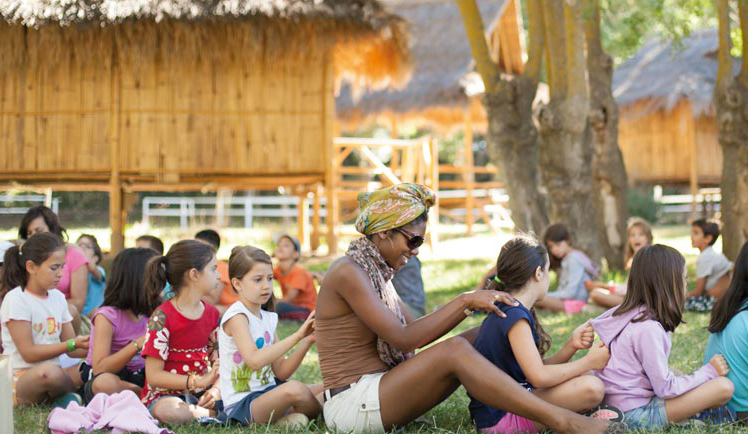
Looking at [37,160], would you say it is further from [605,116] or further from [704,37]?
[704,37]

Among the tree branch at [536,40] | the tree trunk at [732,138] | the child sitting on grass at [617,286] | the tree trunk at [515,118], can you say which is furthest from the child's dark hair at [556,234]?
the tree branch at [536,40]

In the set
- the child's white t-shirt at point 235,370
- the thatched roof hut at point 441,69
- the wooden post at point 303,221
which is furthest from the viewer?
the thatched roof hut at point 441,69

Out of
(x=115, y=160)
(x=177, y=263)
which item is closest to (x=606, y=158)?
(x=115, y=160)

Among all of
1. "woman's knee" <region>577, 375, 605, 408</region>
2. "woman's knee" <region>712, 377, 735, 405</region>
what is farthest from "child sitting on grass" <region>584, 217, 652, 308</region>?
"woman's knee" <region>577, 375, 605, 408</region>

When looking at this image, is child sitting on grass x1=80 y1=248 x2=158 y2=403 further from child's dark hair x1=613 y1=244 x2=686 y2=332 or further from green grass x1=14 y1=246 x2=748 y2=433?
child's dark hair x1=613 y1=244 x2=686 y2=332

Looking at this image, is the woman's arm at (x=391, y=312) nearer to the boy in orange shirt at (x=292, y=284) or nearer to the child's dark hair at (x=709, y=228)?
the boy in orange shirt at (x=292, y=284)

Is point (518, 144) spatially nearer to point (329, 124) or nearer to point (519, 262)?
point (329, 124)

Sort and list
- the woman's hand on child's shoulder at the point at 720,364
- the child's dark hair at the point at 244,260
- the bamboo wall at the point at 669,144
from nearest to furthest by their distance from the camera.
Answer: the woman's hand on child's shoulder at the point at 720,364 → the child's dark hair at the point at 244,260 → the bamboo wall at the point at 669,144

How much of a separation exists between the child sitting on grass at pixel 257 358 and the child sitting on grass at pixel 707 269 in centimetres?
510

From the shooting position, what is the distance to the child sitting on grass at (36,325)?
5.39 m

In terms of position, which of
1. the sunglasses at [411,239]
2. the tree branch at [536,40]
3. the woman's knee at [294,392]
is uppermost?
the tree branch at [536,40]

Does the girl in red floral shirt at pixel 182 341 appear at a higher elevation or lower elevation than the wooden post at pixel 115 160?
lower

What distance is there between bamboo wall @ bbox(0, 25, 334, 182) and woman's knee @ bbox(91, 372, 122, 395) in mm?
7882

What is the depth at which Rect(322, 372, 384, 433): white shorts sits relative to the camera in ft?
14.1
